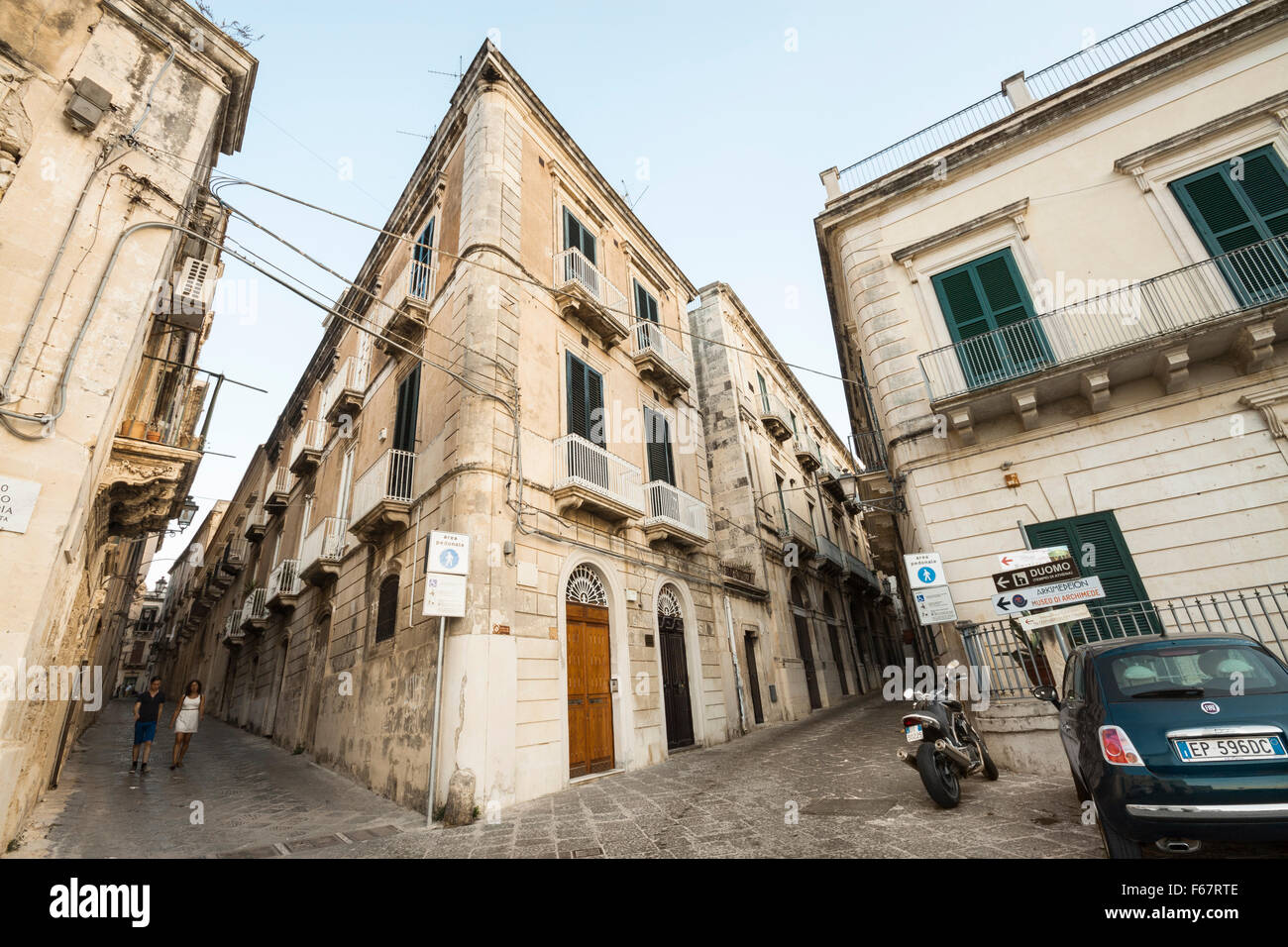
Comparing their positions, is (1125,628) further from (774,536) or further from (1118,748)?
(774,536)

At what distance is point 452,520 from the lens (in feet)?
24.9

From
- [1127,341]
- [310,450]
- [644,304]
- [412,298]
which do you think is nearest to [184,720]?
[310,450]

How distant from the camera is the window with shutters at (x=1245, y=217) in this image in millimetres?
7340

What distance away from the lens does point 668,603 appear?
1075 cm

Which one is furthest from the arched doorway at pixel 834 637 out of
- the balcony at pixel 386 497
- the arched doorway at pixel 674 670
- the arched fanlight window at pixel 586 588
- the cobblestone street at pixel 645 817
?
the balcony at pixel 386 497

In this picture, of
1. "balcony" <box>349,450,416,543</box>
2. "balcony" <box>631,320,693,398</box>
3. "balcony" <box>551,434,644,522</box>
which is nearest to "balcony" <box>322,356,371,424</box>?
"balcony" <box>349,450,416,543</box>

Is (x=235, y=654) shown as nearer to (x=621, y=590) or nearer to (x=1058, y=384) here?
(x=621, y=590)

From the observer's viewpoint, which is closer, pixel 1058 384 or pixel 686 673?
pixel 1058 384

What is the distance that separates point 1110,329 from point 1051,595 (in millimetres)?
5013

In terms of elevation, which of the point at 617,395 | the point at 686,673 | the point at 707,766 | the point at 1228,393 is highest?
the point at 617,395

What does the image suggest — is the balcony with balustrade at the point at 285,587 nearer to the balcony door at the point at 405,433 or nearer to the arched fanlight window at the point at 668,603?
the balcony door at the point at 405,433

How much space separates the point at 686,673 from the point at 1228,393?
9.61 meters

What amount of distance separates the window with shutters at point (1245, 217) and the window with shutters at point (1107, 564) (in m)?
3.75
